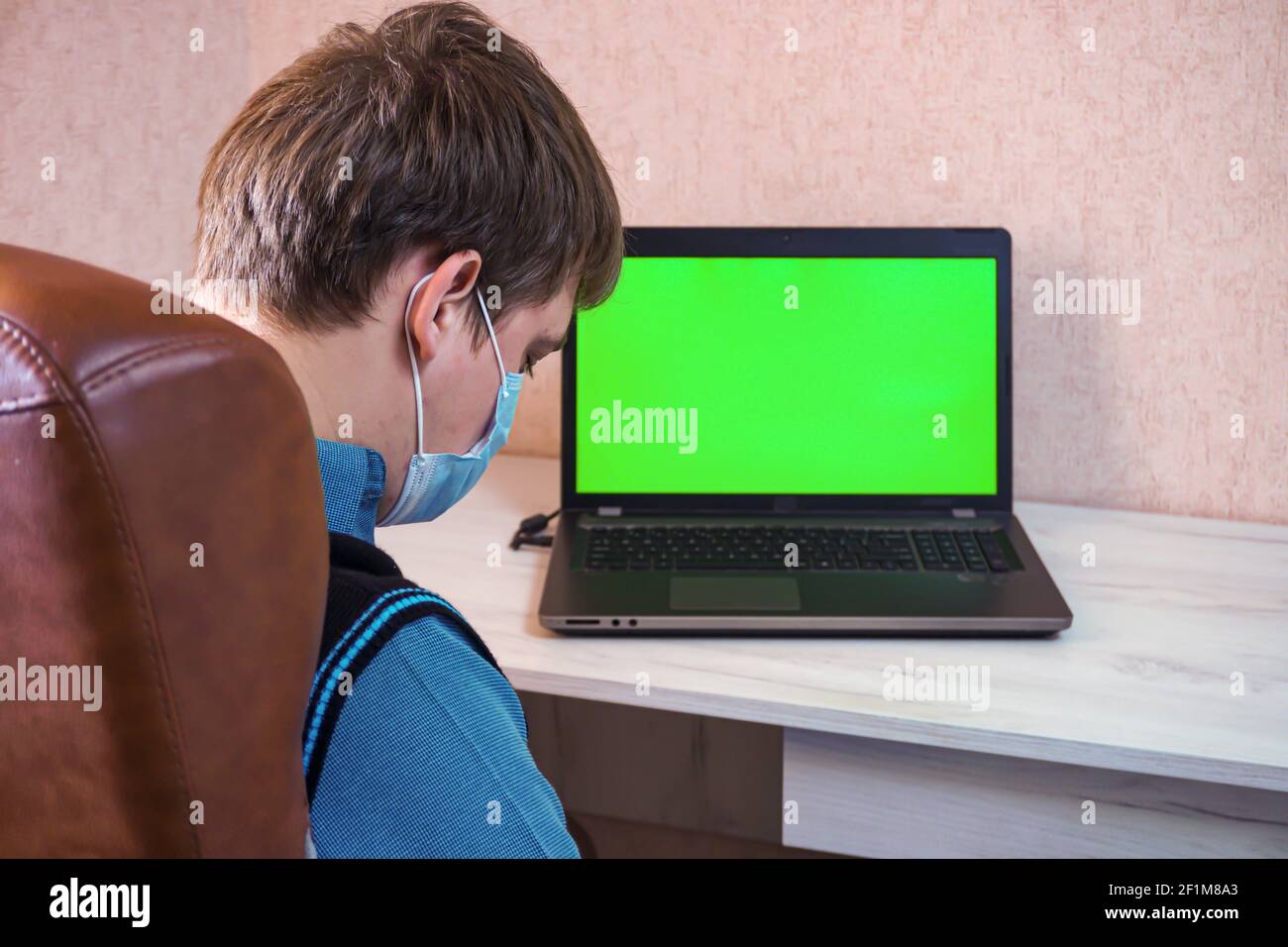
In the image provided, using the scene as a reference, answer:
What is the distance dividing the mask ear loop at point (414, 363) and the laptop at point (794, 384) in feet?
1.45

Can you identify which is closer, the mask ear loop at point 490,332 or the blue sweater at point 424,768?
the blue sweater at point 424,768

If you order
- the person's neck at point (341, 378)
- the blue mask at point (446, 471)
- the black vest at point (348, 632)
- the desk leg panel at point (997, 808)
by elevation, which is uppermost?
the person's neck at point (341, 378)

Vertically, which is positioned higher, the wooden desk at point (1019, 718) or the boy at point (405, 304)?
the boy at point (405, 304)

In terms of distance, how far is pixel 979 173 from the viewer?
1.24 m

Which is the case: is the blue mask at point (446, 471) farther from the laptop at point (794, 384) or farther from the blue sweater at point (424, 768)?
the laptop at point (794, 384)

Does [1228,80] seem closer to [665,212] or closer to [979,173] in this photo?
[979,173]

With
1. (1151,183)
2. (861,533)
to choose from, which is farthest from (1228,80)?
(861,533)

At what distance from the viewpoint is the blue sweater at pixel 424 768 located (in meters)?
0.52

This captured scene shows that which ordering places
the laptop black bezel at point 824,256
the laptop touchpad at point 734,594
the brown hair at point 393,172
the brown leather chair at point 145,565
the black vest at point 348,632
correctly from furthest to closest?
1. the laptop black bezel at point 824,256
2. the laptop touchpad at point 734,594
3. the brown hair at point 393,172
4. the black vest at point 348,632
5. the brown leather chair at point 145,565

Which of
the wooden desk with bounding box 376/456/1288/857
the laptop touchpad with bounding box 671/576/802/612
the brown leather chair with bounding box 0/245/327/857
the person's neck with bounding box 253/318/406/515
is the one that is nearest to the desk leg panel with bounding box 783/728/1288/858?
the wooden desk with bounding box 376/456/1288/857

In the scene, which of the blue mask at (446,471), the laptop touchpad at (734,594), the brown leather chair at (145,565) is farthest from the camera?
the laptop touchpad at (734,594)

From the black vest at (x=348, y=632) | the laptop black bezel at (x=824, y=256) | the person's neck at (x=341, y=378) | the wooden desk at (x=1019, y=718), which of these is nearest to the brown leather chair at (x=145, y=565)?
the black vest at (x=348, y=632)

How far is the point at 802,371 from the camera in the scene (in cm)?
117
